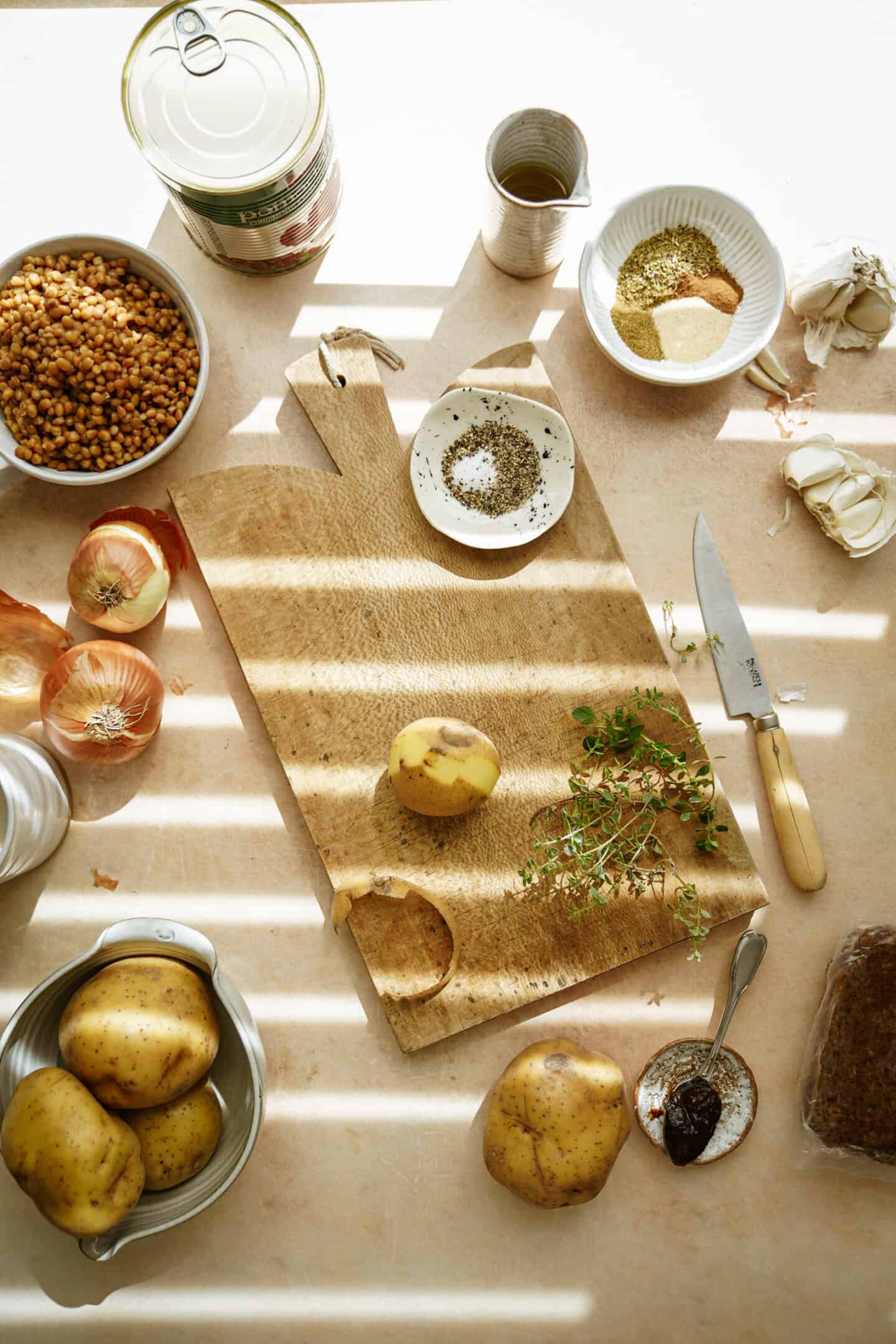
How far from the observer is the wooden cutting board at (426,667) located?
113cm

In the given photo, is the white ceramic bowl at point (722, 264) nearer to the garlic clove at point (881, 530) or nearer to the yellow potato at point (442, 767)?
the garlic clove at point (881, 530)

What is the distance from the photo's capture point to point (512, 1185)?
3.40ft

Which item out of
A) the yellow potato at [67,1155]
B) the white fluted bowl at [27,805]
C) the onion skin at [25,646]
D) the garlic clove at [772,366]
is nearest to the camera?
the yellow potato at [67,1155]

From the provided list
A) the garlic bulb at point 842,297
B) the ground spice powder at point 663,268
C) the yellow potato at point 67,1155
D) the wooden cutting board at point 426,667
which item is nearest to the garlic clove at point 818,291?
the garlic bulb at point 842,297

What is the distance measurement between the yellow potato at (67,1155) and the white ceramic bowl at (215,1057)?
46 mm

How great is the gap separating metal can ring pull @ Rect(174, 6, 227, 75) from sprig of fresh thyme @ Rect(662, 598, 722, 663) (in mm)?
808

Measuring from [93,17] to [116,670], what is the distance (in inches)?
35.4

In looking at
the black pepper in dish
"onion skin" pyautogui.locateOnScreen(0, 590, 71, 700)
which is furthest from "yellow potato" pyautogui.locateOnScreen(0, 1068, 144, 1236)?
the black pepper in dish

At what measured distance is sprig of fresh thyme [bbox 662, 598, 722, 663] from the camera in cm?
119

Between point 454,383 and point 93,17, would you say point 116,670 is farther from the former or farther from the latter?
point 93,17

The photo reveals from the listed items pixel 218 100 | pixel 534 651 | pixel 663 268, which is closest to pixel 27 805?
pixel 534 651

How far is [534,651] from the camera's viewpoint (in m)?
1.17

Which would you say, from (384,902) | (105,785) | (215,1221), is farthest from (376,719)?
(215,1221)

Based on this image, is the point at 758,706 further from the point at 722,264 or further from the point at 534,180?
the point at 534,180
